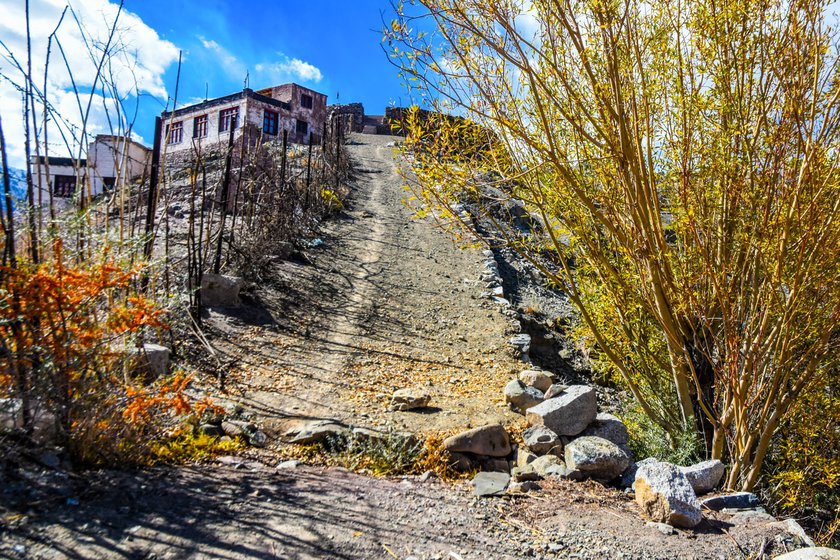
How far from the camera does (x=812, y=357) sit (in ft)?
15.0

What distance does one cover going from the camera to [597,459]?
441cm

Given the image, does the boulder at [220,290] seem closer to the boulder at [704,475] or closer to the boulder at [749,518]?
the boulder at [704,475]

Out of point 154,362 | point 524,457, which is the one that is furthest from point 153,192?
point 524,457

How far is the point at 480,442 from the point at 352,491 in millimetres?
1437

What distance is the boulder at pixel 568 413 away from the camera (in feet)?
16.8

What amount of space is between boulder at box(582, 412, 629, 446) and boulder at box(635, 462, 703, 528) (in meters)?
1.34

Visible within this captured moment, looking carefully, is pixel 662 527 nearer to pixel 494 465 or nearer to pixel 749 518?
pixel 749 518

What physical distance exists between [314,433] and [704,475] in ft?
10.4

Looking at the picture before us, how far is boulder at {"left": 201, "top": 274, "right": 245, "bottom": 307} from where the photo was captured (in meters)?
7.73

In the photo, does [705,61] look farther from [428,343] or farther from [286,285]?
[286,285]

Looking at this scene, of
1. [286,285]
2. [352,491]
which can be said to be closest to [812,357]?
[352,491]

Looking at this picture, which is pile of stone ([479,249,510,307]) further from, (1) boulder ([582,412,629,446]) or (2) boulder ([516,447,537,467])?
(2) boulder ([516,447,537,467])

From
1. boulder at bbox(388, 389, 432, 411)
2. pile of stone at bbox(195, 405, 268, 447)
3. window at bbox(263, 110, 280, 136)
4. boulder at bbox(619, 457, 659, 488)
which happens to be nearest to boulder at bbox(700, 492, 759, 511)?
boulder at bbox(619, 457, 659, 488)

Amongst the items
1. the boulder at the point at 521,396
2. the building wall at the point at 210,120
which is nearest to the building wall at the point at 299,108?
the building wall at the point at 210,120
